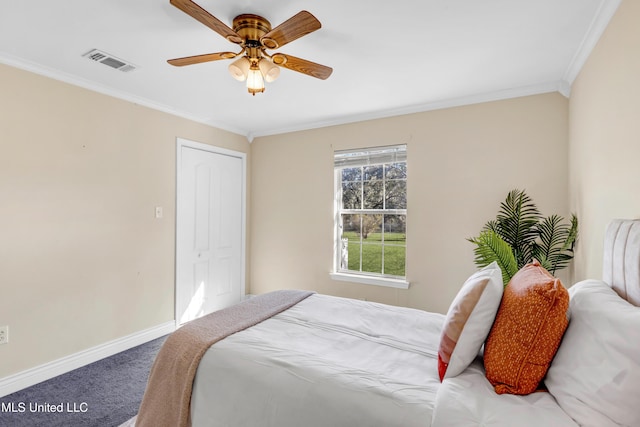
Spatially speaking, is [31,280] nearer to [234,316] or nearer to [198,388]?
[234,316]

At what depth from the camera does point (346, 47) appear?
2.09m

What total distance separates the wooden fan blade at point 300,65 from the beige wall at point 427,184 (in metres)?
1.65

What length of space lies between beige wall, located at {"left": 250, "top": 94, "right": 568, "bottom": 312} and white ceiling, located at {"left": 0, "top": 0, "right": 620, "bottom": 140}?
25cm

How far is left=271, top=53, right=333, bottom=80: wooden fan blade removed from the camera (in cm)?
179

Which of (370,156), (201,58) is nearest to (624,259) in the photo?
(201,58)

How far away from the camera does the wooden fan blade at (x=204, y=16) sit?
4.53ft

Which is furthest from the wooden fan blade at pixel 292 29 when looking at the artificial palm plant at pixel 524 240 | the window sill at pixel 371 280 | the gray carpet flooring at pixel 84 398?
the window sill at pixel 371 280

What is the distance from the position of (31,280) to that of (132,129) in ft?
4.98


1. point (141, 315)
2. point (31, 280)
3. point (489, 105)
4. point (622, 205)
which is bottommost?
point (141, 315)

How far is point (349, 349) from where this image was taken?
5.14ft

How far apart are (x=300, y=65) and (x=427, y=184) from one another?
190 cm

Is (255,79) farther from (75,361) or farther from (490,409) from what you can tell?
(75,361)

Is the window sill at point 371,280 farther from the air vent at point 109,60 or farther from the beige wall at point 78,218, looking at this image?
the air vent at point 109,60

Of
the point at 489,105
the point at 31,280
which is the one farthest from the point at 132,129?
the point at 489,105
